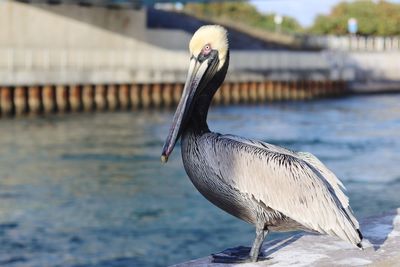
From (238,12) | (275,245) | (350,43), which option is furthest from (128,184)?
(238,12)

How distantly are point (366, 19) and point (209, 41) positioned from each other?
295ft

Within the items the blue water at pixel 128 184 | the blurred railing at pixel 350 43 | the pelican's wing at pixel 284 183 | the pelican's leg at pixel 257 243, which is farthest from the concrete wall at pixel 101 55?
the pelican's wing at pixel 284 183

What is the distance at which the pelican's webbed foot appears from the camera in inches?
281

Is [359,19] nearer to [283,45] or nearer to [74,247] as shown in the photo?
[283,45]

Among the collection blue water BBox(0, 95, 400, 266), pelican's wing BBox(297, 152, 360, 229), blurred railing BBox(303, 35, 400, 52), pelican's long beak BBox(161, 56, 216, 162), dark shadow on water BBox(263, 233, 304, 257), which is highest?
pelican's long beak BBox(161, 56, 216, 162)

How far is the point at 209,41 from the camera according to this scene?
696 cm

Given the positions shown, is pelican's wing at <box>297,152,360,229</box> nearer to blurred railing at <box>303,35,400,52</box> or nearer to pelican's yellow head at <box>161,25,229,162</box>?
pelican's yellow head at <box>161,25,229,162</box>

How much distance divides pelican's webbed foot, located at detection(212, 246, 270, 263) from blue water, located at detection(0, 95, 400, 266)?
6609 mm

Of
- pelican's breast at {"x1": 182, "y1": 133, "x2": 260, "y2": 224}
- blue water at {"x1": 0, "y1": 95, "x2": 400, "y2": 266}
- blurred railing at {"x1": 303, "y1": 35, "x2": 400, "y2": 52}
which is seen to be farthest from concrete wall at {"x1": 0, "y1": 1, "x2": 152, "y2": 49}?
pelican's breast at {"x1": 182, "y1": 133, "x2": 260, "y2": 224}

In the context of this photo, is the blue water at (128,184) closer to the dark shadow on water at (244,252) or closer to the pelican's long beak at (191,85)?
the dark shadow on water at (244,252)

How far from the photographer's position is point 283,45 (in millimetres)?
65812

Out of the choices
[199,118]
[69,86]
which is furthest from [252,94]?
[199,118]

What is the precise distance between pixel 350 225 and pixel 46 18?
41.3 m

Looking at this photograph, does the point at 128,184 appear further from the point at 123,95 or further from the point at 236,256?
the point at 123,95
